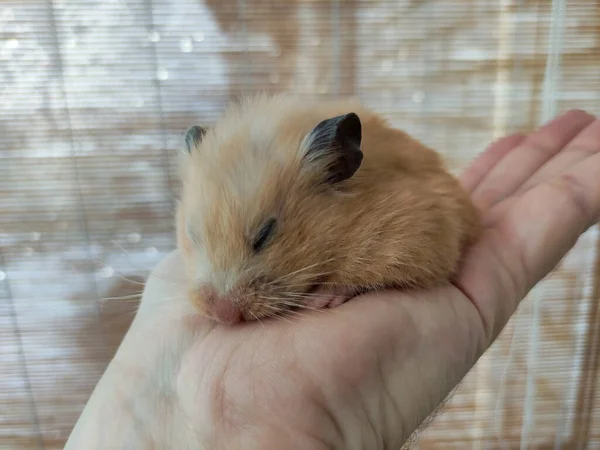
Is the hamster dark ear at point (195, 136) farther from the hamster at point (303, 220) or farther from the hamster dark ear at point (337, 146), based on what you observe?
the hamster dark ear at point (337, 146)

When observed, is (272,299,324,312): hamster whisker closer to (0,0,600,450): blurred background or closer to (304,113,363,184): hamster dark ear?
(304,113,363,184): hamster dark ear

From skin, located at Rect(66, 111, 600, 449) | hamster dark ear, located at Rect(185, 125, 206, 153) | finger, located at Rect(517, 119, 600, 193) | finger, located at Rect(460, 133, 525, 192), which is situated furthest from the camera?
finger, located at Rect(460, 133, 525, 192)

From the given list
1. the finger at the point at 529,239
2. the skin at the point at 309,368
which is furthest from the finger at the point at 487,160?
the skin at the point at 309,368

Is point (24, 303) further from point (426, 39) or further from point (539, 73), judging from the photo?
point (539, 73)

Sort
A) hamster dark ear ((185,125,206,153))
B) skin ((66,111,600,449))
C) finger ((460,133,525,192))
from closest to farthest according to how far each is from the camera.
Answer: skin ((66,111,600,449)) → hamster dark ear ((185,125,206,153)) → finger ((460,133,525,192))

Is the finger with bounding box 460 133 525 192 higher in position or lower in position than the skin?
higher

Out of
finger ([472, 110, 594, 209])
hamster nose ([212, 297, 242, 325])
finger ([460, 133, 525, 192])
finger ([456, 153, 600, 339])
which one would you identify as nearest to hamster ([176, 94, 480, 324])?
hamster nose ([212, 297, 242, 325])

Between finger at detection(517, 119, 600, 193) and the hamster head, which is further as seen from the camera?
finger at detection(517, 119, 600, 193)
